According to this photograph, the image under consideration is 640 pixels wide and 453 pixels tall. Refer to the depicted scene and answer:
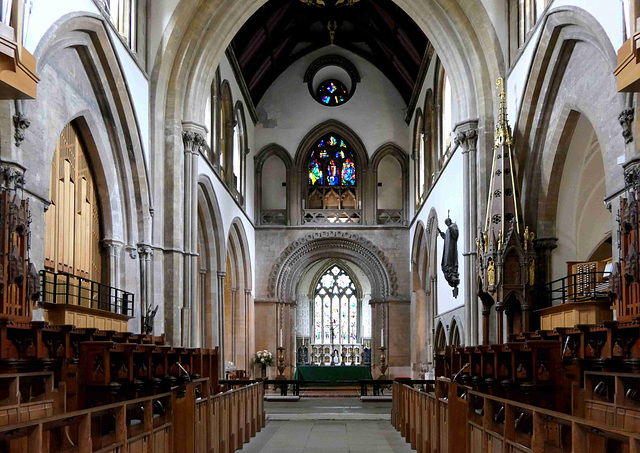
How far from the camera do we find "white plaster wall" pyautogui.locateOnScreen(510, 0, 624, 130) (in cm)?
997

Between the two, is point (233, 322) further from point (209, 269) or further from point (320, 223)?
point (320, 223)

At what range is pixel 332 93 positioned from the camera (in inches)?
1139

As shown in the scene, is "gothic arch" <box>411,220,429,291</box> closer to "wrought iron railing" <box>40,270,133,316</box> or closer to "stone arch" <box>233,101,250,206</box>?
"stone arch" <box>233,101,250,206</box>

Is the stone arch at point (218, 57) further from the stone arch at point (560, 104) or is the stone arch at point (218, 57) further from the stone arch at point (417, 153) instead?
the stone arch at point (417, 153)

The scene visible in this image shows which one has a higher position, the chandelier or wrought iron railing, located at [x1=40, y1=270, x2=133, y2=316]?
the chandelier

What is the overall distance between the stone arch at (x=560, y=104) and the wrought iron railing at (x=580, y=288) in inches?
44.6

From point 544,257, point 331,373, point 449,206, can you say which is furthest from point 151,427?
point 331,373

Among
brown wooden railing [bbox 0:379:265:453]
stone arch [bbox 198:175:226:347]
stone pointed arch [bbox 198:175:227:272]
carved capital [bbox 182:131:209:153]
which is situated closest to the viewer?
brown wooden railing [bbox 0:379:265:453]

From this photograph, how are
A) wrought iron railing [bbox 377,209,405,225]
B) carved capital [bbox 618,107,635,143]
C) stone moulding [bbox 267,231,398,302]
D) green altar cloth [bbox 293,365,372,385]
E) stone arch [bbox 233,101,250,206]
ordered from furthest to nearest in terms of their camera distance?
wrought iron railing [bbox 377,209,405,225], stone moulding [bbox 267,231,398,302], stone arch [bbox 233,101,250,206], green altar cloth [bbox 293,365,372,385], carved capital [bbox 618,107,635,143]

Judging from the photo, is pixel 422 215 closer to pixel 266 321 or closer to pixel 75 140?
pixel 266 321

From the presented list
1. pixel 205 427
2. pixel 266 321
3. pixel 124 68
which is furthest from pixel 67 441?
pixel 266 321

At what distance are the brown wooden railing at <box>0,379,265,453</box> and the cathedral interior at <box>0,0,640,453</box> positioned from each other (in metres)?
0.03

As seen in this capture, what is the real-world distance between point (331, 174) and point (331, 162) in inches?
17.5

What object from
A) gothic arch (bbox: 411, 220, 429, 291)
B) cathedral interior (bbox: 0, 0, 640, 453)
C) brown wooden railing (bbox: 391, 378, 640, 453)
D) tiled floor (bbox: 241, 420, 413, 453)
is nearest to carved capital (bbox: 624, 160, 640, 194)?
cathedral interior (bbox: 0, 0, 640, 453)
